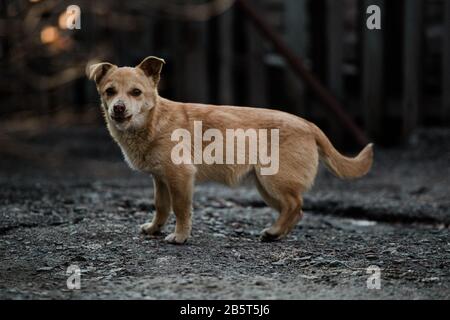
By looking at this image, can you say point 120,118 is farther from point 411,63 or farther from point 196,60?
point 196,60

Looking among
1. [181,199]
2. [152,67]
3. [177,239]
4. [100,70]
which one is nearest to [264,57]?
[152,67]

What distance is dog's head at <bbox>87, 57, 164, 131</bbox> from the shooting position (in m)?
4.74

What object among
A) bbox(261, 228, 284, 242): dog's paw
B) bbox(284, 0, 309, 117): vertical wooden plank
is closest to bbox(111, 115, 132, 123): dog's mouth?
bbox(261, 228, 284, 242): dog's paw

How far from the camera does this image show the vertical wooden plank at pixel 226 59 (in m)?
9.85

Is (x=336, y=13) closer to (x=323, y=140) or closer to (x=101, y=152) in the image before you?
(x=101, y=152)

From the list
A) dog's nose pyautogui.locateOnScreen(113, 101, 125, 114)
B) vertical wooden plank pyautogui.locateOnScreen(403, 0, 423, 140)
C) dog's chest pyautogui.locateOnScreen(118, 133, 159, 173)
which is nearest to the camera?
dog's nose pyautogui.locateOnScreen(113, 101, 125, 114)

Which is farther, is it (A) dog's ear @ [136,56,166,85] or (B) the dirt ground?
(A) dog's ear @ [136,56,166,85]

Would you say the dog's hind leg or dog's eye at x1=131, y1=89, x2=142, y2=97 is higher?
dog's eye at x1=131, y1=89, x2=142, y2=97

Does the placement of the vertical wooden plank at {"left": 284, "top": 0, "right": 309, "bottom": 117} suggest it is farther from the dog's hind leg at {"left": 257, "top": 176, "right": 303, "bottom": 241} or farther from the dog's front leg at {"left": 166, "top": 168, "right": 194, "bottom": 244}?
the dog's front leg at {"left": 166, "top": 168, "right": 194, "bottom": 244}

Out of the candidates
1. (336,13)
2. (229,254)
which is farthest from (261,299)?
(336,13)

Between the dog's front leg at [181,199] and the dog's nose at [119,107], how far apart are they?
554mm

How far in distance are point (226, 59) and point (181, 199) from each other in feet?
17.4

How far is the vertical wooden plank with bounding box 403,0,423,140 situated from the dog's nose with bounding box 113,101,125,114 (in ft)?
16.0

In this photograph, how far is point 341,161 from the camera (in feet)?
17.5
